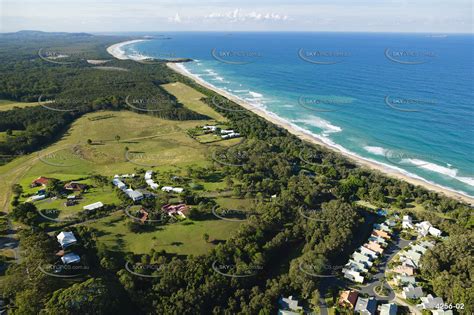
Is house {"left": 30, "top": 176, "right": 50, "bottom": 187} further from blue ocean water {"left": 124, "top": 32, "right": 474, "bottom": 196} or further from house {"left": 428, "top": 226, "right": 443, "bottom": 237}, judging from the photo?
blue ocean water {"left": 124, "top": 32, "right": 474, "bottom": 196}

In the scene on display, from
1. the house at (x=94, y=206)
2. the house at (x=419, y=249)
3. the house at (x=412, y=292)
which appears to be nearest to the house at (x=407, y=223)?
the house at (x=419, y=249)

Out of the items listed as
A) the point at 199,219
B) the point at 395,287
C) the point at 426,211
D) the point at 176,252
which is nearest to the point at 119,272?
the point at 176,252

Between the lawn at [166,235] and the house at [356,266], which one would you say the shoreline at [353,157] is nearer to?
the house at [356,266]

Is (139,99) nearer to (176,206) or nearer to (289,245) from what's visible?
(176,206)

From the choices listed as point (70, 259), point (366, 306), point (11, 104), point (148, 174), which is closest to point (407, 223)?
point (366, 306)

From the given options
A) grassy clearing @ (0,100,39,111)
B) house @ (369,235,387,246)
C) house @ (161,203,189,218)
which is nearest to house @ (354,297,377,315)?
house @ (369,235,387,246)

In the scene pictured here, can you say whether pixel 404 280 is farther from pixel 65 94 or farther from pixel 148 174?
pixel 65 94
